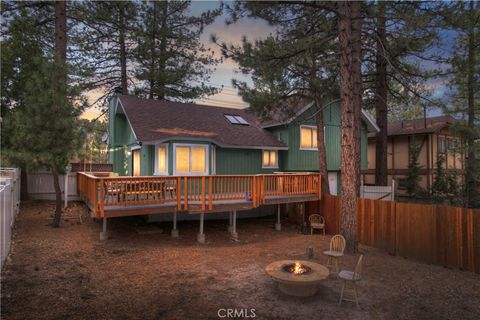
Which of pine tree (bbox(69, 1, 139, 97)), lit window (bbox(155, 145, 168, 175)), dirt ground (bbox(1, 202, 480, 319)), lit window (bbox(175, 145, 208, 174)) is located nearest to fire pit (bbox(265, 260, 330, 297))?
dirt ground (bbox(1, 202, 480, 319))

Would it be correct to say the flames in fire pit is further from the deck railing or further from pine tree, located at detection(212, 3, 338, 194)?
pine tree, located at detection(212, 3, 338, 194)

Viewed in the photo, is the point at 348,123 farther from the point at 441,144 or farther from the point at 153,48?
the point at 441,144

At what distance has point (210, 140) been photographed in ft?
48.7

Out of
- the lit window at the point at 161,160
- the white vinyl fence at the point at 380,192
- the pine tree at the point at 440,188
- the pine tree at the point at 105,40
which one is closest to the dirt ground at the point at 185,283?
the lit window at the point at 161,160

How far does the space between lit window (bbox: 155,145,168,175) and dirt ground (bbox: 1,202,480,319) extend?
13.0ft

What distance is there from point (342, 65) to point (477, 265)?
7049 mm

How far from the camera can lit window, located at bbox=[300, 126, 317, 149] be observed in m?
18.8

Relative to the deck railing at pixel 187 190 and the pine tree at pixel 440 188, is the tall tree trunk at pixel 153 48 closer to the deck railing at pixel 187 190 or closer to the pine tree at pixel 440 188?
the deck railing at pixel 187 190

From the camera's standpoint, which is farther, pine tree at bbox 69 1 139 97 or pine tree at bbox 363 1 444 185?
pine tree at bbox 69 1 139 97

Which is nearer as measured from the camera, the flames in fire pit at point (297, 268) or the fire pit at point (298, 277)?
the fire pit at point (298, 277)

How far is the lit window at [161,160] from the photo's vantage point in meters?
14.7

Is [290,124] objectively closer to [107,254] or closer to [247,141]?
[247,141]

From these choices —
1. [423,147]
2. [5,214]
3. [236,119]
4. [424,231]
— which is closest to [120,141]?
[236,119]

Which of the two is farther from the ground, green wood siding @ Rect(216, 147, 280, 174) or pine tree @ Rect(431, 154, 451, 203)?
green wood siding @ Rect(216, 147, 280, 174)
